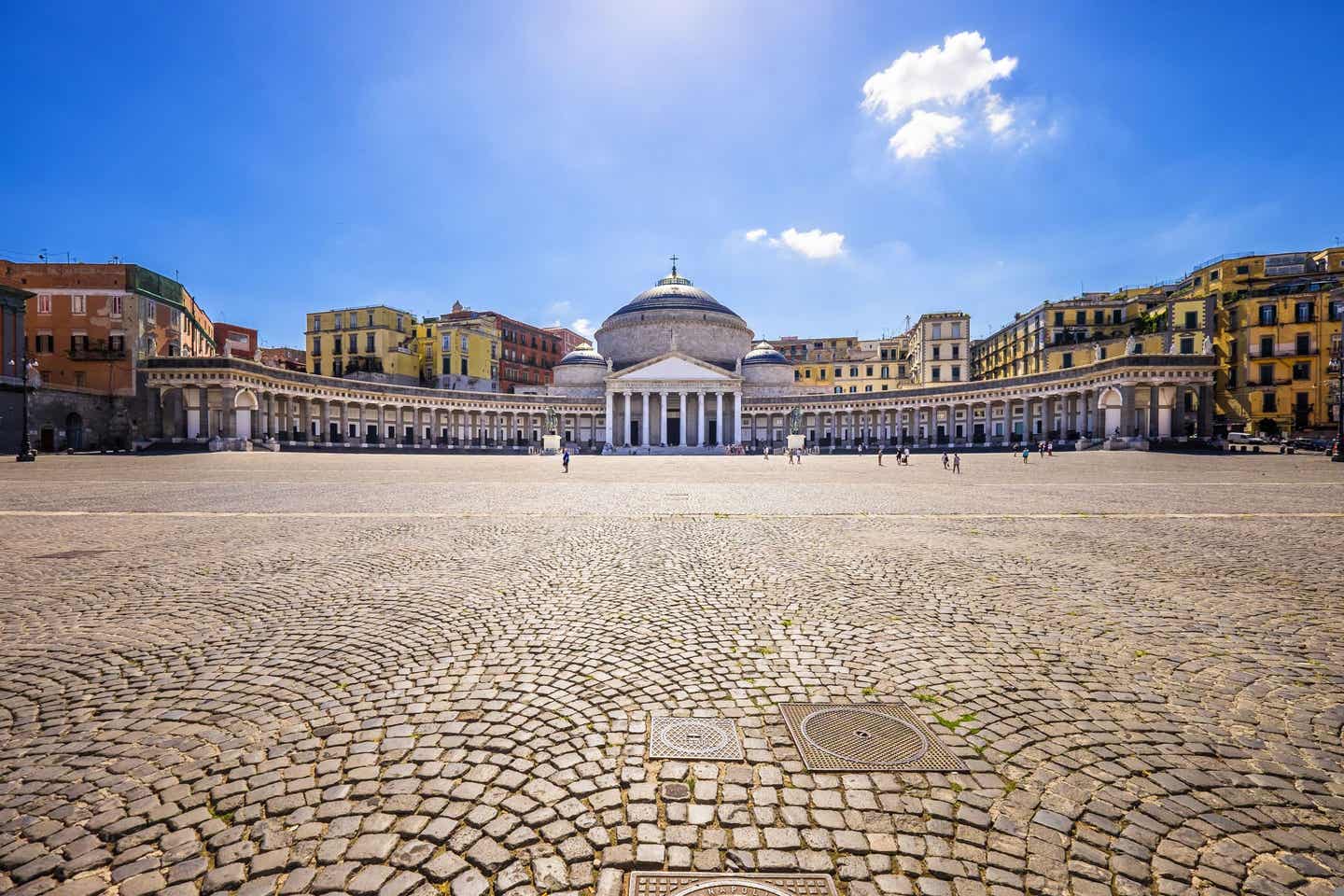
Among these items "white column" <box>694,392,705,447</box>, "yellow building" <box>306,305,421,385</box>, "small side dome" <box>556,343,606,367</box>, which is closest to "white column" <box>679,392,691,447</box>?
"white column" <box>694,392,705,447</box>

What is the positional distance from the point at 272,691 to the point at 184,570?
4.48 m

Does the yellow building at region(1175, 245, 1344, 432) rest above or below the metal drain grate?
above

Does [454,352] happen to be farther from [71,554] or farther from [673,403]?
[71,554]

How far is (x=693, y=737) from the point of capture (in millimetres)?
3277

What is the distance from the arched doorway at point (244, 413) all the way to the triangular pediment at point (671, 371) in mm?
35803

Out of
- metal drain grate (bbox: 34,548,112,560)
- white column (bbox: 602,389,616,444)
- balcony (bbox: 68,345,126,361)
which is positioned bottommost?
metal drain grate (bbox: 34,548,112,560)

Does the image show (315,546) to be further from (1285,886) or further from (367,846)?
(1285,886)

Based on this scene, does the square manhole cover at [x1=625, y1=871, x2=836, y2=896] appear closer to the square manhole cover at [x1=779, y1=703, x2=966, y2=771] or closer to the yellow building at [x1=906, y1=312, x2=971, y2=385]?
the square manhole cover at [x1=779, y1=703, x2=966, y2=771]

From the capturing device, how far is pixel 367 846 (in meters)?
2.43

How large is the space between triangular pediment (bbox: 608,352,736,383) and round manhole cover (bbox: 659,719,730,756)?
226 ft

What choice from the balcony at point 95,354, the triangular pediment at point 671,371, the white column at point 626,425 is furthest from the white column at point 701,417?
the balcony at point 95,354

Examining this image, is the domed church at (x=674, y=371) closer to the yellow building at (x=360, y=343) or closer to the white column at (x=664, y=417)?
the white column at (x=664, y=417)

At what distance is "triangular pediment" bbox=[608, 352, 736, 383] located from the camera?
235ft

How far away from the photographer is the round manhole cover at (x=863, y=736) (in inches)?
122
